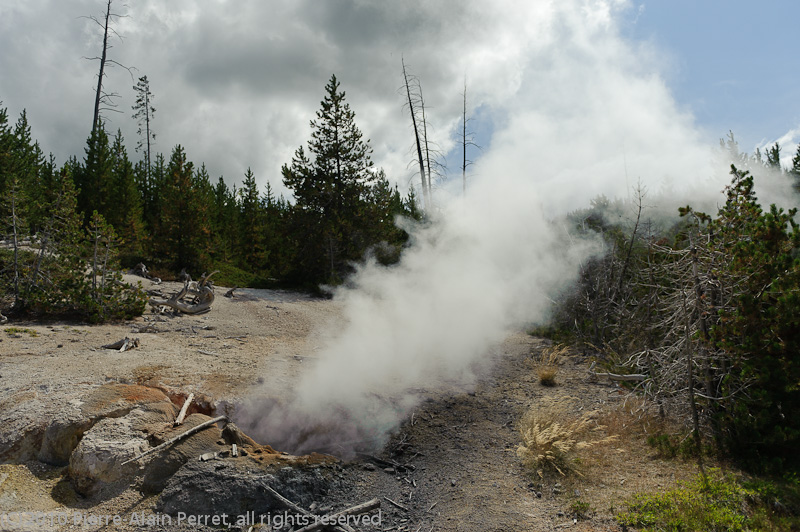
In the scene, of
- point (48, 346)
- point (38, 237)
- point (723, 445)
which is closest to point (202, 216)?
point (38, 237)

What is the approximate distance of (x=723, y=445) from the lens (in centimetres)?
591

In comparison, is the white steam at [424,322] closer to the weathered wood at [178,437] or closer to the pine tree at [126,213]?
the weathered wood at [178,437]

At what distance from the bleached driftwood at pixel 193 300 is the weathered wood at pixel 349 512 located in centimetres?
1142

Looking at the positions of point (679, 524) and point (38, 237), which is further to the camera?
point (38, 237)

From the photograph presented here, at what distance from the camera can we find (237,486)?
5.07m

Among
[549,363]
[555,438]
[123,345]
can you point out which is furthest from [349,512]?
[123,345]

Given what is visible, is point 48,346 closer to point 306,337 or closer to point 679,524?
point 306,337

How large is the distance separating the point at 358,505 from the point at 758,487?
4.32 metres

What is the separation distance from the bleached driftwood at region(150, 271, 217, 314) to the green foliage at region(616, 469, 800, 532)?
1341 cm

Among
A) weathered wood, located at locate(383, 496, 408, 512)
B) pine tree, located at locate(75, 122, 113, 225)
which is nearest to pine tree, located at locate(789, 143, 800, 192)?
weathered wood, located at locate(383, 496, 408, 512)

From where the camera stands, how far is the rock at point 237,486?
16.1 feet

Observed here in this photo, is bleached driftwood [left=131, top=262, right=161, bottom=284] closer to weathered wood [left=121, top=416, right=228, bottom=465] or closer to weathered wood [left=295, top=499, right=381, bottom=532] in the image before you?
weathered wood [left=121, top=416, right=228, bottom=465]

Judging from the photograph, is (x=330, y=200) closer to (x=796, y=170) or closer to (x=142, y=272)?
(x=142, y=272)

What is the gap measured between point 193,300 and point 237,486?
11.4 meters
